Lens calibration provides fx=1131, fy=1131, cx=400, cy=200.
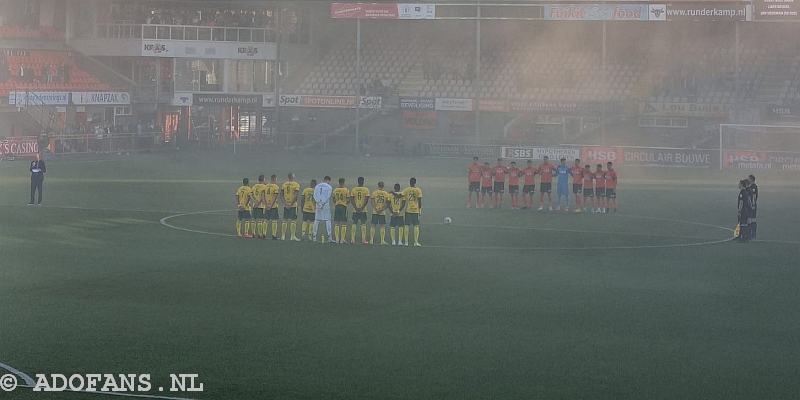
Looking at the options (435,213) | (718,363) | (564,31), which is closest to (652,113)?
(564,31)

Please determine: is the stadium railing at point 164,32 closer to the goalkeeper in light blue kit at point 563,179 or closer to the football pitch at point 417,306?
the football pitch at point 417,306

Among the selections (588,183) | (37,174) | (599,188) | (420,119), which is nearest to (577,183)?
(588,183)

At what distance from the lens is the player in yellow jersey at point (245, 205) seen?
26484 millimetres

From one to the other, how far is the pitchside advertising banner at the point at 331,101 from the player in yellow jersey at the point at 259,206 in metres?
34.2

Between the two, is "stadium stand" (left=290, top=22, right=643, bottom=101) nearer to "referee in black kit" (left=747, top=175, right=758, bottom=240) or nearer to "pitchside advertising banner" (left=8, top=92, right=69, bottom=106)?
"pitchside advertising banner" (left=8, top=92, right=69, bottom=106)

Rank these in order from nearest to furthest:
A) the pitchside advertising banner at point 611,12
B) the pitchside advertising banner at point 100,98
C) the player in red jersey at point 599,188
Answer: the player in red jersey at point 599,188 → the pitchside advertising banner at point 611,12 → the pitchside advertising banner at point 100,98

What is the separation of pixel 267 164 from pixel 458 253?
2808 centimetres

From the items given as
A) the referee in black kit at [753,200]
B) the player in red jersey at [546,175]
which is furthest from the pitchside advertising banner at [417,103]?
the referee in black kit at [753,200]

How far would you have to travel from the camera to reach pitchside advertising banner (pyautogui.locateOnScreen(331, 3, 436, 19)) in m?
57.9

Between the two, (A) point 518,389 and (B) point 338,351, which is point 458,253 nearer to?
(B) point 338,351

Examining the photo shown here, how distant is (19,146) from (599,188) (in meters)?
27.8

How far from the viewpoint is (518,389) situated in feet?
43.9

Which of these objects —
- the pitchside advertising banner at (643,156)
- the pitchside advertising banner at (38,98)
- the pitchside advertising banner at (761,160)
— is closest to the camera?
the pitchside advertising banner at (761,160)

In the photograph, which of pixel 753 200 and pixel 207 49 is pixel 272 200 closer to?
pixel 753 200
